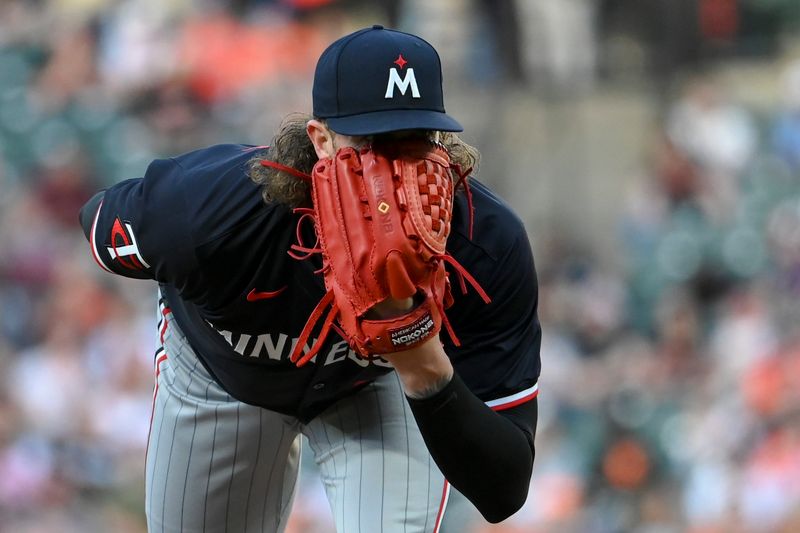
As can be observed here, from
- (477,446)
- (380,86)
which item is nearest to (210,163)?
(380,86)

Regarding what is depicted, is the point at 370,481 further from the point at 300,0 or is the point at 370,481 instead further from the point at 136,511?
the point at 300,0

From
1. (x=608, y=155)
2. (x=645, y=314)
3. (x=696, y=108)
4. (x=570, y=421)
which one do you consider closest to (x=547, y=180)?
(x=608, y=155)

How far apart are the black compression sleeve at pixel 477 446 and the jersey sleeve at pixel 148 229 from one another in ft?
1.88

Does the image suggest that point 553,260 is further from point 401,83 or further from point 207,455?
point 401,83

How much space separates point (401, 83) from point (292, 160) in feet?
1.08

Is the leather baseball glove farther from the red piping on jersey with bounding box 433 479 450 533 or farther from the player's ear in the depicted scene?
the red piping on jersey with bounding box 433 479 450 533

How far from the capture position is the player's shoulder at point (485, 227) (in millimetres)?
2781

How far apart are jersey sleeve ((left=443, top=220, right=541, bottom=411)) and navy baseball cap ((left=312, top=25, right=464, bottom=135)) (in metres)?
0.39

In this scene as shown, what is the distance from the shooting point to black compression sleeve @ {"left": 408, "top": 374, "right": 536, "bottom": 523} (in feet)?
8.40

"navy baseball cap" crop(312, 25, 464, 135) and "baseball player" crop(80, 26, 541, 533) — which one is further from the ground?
"navy baseball cap" crop(312, 25, 464, 135)

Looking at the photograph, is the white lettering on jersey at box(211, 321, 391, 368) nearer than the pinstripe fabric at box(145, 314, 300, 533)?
Yes

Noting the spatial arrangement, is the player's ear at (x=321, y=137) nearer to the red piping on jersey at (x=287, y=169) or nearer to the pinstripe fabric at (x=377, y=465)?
the red piping on jersey at (x=287, y=169)

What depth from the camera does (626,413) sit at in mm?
6676

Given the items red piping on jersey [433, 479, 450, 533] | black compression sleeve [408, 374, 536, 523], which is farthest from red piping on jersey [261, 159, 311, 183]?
red piping on jersey [433, 479, 450, 533]
